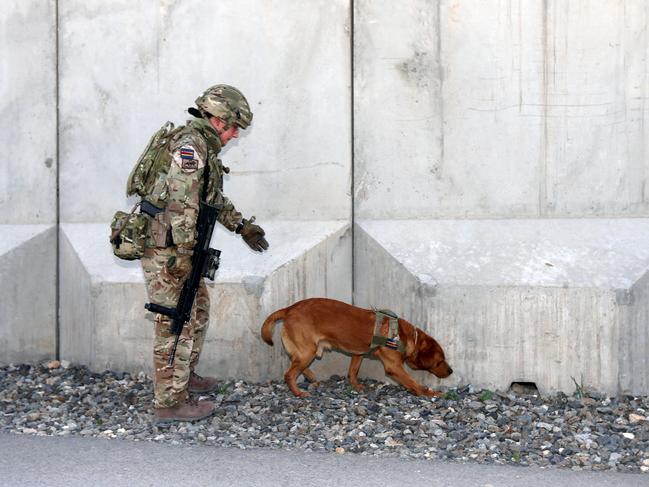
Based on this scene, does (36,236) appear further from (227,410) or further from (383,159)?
(383,159)

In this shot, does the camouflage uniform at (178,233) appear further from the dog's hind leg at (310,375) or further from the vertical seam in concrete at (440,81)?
the vertical seam in concrete at (440,81)

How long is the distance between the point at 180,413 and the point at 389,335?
57.6 inches

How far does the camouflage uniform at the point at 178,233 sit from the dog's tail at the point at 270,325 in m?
0.68

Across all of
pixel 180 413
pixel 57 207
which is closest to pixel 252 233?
pixel 180 413

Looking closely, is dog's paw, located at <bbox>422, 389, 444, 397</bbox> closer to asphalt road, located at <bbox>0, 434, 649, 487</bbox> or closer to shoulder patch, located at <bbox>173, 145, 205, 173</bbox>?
asphalt road, located at <bbox>0, 434, 649, 487</bbox>

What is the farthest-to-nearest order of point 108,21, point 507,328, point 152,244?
point 108,21 → point 507,328 → point 152,244

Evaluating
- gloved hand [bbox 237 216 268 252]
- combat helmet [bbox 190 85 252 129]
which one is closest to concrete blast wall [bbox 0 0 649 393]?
gloved hand [bbox 237 216 268 252]

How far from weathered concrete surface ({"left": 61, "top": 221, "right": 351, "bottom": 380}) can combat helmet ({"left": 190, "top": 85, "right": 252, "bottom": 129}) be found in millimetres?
1302

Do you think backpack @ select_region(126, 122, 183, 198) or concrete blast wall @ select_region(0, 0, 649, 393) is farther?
concrete blast wall @ select_region(0, 0, 649, 393)

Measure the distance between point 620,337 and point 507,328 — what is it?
0.73 meters

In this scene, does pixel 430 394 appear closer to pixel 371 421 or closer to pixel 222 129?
pixel 371 421

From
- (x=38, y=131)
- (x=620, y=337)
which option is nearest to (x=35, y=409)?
(x=38, y=131)

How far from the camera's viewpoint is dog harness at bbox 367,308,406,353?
18.4ft

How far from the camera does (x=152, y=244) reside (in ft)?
16.2
